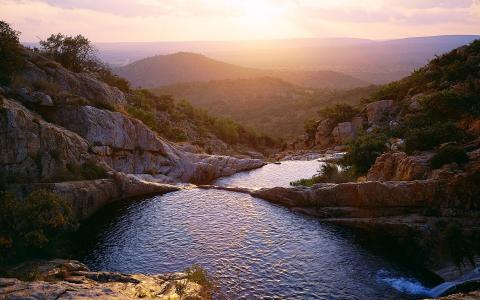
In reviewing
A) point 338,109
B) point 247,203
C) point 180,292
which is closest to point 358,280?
point 180,292

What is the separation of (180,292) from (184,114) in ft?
282

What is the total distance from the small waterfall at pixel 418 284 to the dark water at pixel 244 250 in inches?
3.4

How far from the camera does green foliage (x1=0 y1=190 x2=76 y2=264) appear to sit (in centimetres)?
2739

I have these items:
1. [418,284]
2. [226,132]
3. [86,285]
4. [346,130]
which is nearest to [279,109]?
[226,132]

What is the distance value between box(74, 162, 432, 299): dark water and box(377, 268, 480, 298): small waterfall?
0.09m

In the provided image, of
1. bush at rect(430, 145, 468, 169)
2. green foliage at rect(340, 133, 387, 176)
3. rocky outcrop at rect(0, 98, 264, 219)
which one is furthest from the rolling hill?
bush at rect(430, 145, 468, 169)

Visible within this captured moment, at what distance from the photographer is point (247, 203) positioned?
149ft

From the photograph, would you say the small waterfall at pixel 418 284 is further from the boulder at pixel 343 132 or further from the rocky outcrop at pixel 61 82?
the boulder at pixel 343 132

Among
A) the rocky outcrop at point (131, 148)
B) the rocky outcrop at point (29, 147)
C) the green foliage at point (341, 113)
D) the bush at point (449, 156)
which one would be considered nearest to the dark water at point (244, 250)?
the rocky outcrop at point (29, 147)

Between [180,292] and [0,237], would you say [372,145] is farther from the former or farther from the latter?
[0,237]

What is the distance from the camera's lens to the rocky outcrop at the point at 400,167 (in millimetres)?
38656

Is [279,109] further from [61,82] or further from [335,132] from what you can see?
[61,82]

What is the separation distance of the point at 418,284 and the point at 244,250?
40.4ft

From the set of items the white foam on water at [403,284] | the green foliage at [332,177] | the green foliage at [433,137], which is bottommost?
the white foam on water at [403,284]
